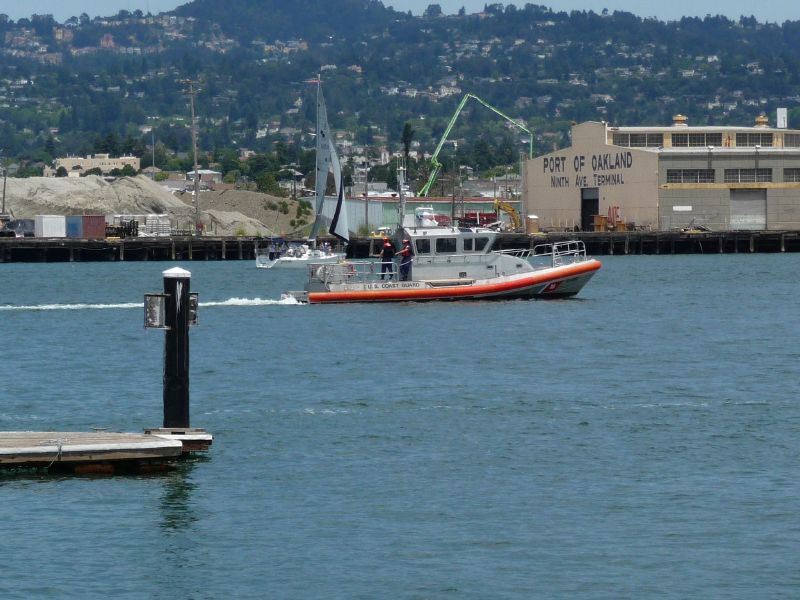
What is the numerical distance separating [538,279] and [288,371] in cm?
1923

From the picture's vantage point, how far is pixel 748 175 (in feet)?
355

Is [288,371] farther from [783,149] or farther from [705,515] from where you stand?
[783,149]

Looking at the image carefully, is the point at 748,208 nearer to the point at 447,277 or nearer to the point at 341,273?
the point at 341,273

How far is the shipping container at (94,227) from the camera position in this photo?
373 ft

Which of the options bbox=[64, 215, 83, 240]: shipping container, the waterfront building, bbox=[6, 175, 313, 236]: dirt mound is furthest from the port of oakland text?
bbox=[64, 215, 83, 240]: shipping container

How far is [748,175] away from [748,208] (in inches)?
83.8

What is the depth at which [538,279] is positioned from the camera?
5528 centimetres

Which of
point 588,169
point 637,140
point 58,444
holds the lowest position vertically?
point 58,444

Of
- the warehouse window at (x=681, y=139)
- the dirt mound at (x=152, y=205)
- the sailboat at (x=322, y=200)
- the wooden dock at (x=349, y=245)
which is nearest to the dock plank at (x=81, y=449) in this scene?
the sailboat at (x=322, y=200)

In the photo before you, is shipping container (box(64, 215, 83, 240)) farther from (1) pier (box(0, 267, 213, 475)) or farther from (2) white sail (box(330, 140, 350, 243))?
(1) pier (box(0, 267, 213, 475))

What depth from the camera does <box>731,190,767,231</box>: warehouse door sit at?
10844cm

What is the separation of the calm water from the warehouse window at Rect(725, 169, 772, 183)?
60.9 m

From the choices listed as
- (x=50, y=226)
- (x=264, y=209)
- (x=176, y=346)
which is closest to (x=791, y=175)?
(x=50, y=226)

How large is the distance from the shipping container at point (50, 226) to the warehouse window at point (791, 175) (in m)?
48.1
